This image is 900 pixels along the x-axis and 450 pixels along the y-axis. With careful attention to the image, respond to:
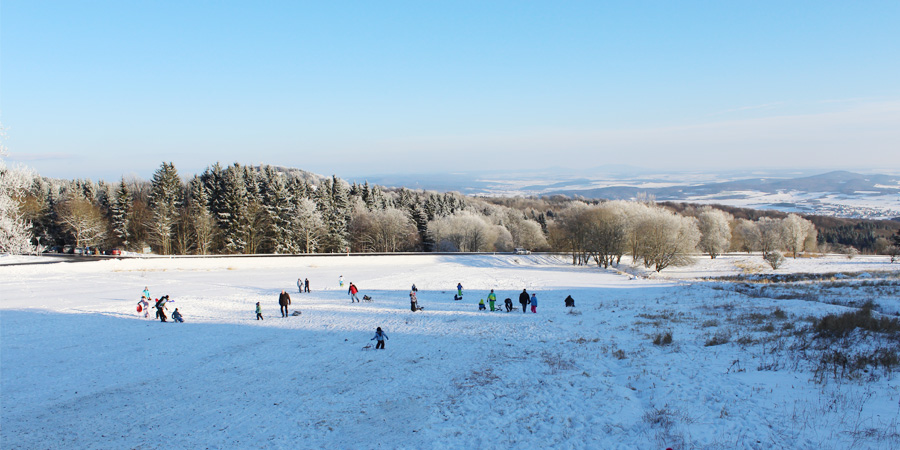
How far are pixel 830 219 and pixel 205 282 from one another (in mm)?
196076

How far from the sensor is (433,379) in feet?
43.1

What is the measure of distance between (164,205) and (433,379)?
2255 inches

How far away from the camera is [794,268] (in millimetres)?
56969

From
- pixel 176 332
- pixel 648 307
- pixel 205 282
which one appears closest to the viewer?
pixel 176 332

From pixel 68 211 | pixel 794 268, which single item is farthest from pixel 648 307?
pixel 68 211

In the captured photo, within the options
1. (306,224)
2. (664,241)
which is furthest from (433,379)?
(306,224)

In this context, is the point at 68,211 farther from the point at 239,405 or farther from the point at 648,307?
the point at 648,307

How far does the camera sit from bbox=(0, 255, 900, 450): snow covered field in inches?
361

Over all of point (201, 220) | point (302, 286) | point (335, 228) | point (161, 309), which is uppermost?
point (201, 220)

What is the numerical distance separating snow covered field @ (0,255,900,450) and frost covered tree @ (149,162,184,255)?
31.5 m

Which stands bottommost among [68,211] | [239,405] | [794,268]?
[794,268]

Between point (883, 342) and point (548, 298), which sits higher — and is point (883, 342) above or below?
above

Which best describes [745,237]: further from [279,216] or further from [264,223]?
[264,223]

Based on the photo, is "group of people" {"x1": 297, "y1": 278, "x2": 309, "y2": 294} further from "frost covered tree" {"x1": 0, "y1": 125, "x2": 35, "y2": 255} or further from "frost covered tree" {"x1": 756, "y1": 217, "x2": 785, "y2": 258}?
"frost covered tree" {"x1": 756, "y1": 217, "x2": 785, "y2": 258}
